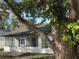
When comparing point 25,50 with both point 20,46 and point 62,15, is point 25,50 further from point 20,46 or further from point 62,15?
point 62,15

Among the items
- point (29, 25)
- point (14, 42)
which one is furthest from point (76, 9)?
point (14, 42)

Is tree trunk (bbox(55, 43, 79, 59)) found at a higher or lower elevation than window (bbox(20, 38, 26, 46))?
lower

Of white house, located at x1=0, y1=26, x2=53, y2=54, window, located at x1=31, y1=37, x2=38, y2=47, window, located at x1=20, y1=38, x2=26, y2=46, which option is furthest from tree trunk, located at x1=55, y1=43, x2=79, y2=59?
window, located at x1=20, y1=38, x2=26, y2=46

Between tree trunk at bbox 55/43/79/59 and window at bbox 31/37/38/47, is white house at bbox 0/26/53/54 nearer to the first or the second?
window at bbox 31/37/38/47

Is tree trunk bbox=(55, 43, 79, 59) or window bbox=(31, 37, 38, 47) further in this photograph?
window bbox=(31, 37, 38, 47)

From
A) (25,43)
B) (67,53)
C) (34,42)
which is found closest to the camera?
(67,53)

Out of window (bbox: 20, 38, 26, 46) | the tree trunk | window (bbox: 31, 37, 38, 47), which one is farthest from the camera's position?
window (bbox: 20, 38, 26, 46)

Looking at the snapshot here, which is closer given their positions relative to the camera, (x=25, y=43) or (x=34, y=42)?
(x=34, y=42)

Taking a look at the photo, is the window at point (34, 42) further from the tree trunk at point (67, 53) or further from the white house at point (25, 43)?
the tree trunk at point (67, 53)

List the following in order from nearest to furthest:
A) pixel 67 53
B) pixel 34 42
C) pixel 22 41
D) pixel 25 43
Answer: pixel 67 53 < pixel 34 42 < pixel 25 43 < pixel 22 41

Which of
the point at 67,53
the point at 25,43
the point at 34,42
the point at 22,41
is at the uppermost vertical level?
the point at 22,41

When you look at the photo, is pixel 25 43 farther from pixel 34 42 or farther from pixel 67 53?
pixel 67 53

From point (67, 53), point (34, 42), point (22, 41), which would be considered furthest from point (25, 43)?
point (67, 53)

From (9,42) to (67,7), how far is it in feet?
102
